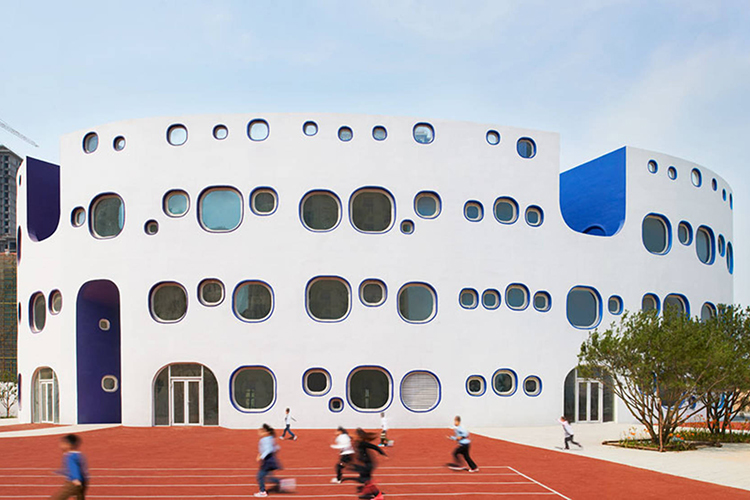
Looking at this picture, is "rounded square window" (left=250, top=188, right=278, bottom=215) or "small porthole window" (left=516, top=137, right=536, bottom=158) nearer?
"rounded square window" (left=250, top=188, right=278, bottom=215)

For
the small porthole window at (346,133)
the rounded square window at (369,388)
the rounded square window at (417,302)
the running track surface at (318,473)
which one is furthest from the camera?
the small porthole window at (346,133)

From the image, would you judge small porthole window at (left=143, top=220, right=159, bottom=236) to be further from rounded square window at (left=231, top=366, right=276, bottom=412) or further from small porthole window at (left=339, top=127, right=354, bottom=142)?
small porthole window at (left=339, top=127, right=354, bottom=142)

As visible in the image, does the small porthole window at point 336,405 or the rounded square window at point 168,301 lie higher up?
the rounded square window at point 168,301

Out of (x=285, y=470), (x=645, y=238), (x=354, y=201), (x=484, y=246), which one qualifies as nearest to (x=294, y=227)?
(x=354, y=201)

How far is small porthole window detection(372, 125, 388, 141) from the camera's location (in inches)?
957

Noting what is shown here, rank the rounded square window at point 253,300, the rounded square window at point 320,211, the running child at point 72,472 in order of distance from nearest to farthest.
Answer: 1. the running child at point 72,472
2. the rounded square window at point 253,300
3. the rounded square window at point 320,211

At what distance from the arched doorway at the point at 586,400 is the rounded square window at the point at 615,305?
3.24 meters

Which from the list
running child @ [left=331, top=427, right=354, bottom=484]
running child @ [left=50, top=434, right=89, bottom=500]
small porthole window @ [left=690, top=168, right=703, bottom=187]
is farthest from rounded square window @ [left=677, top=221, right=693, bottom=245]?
running child @ [left=50, top=434, right=89, bottom=500]

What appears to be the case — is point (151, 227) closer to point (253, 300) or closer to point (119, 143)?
point (119, 143)

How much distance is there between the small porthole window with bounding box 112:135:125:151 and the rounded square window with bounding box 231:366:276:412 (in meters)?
10.9

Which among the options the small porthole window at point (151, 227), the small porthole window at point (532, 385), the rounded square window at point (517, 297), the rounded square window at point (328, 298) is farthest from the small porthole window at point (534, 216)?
the small porthole window at point (151, 227)

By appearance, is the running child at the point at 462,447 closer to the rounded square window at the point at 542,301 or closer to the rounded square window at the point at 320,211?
the rounded square window at the point at 542,301

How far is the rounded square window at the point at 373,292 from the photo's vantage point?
77.6ft

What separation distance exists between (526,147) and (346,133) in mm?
8070
